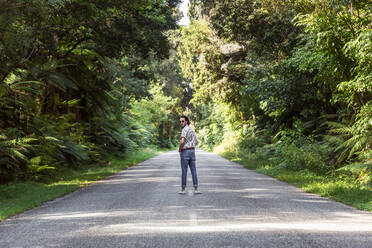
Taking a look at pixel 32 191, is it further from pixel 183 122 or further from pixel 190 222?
pixel 190 222

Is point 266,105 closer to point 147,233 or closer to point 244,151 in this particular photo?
point 244,151

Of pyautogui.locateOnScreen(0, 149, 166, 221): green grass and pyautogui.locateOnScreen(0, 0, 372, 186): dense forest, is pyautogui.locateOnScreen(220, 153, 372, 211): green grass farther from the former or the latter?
pyautogui.locateOnScreen(0, 149, 166, 221): green grass

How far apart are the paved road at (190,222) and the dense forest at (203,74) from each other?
361 cm

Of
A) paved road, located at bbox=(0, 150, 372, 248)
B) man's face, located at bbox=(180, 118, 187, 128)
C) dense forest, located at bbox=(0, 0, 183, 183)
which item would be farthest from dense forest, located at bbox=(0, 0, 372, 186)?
man's face, located at bbox=(180, 118, 187, 128)

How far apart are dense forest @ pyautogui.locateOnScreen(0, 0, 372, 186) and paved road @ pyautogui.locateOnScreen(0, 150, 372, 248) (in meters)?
3.61

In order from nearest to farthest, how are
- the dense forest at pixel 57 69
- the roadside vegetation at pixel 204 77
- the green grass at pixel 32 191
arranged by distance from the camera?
the green grass at pixel 32 191 → the dense forest at pixel 57 69 → the roadside vegetation at pixel 204 77

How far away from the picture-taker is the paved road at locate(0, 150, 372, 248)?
200 inches

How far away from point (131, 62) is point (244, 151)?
35.4 ft

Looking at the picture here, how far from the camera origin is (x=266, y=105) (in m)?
19.1

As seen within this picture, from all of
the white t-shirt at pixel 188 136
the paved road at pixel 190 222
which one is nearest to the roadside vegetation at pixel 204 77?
the paved road at pixel 190 222

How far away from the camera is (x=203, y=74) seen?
92.4ft

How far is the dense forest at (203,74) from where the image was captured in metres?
10.8

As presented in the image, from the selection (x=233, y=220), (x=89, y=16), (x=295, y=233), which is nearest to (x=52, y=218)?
(x=233, y=220)

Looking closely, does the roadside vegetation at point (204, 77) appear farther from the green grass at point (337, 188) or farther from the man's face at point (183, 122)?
the man's face at point (183, 122)
